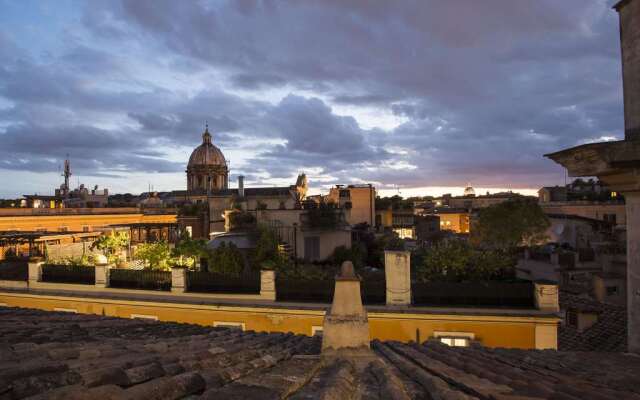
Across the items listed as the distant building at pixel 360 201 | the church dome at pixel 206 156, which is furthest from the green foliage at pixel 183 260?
the church dome at pixel 206 156

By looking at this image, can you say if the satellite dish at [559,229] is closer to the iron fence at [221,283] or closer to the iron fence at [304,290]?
the iron fence at [304,290]

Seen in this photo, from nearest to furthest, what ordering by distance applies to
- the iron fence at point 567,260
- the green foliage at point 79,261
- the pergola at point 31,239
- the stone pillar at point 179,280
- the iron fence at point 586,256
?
the stone pillar at point 179,280 < the green foliage at point 79,261 < the iron fence at point 567,260 < the pergola at point 31,239 < the iron fence at point 586,256

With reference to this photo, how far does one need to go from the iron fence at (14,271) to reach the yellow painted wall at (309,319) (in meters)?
1.75

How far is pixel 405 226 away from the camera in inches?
1876

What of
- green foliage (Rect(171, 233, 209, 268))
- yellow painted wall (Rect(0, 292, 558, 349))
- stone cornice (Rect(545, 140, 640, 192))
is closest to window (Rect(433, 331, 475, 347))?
yellow painted wall (Rect(0, 292, 558, 349))

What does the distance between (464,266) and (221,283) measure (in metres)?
7.41

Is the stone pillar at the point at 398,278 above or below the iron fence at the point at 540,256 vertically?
above

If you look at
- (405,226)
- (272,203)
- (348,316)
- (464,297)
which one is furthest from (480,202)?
(348,316)

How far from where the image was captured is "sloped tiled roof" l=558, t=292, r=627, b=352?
37.8ft

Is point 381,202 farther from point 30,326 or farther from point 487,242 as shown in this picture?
point 30,326

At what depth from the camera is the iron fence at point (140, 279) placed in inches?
517

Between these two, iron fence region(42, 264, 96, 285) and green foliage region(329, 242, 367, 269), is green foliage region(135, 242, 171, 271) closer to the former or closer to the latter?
iron fence region(42, 264, 96, 285)

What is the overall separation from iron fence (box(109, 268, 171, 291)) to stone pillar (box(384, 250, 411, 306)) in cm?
709

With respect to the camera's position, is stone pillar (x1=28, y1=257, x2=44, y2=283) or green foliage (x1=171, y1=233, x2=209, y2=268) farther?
green foliage (x1=171, y1=233, x2=209, y2=268)
